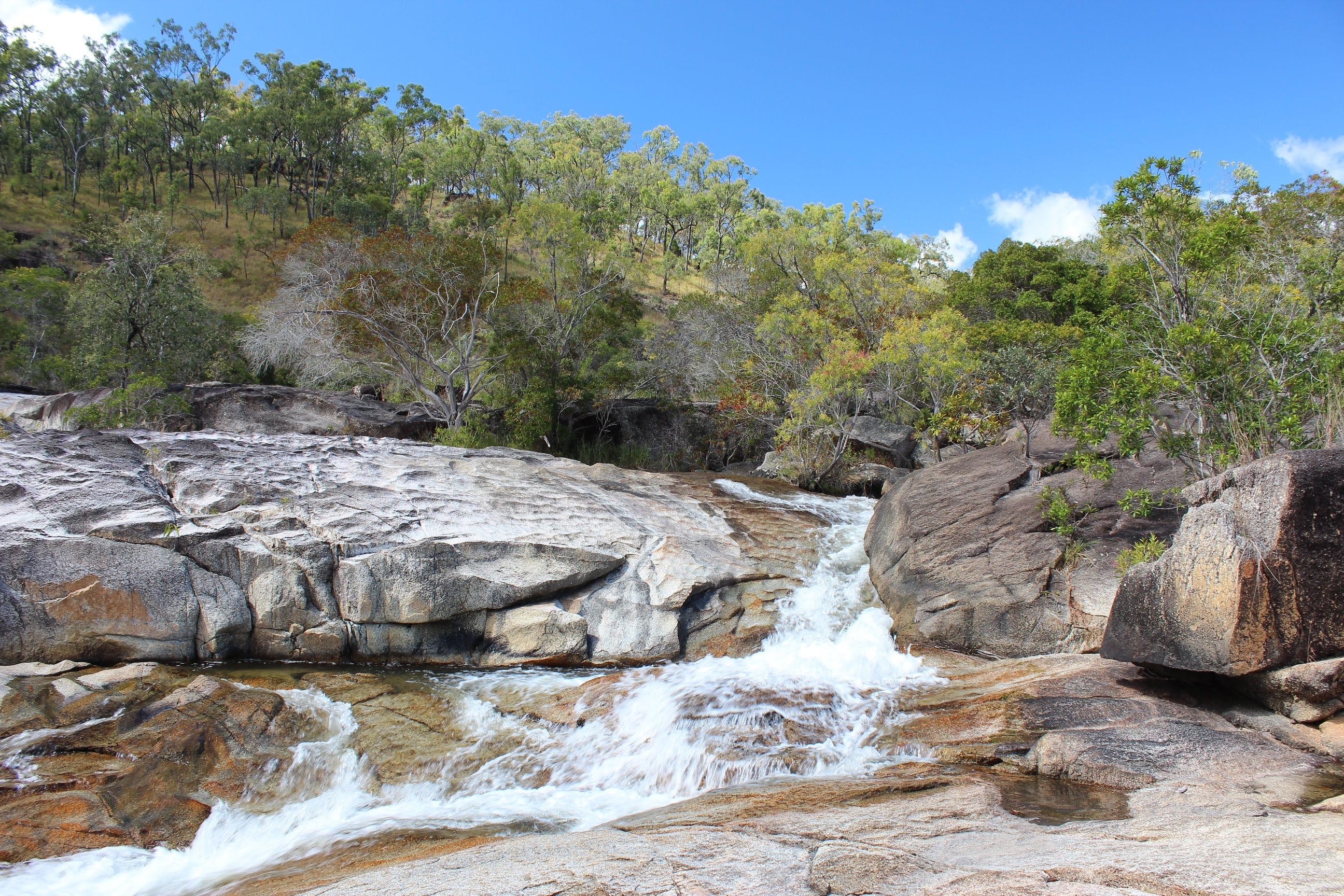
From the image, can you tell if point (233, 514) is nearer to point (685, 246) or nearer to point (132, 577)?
point (132, 577)

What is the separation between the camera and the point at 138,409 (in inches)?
736

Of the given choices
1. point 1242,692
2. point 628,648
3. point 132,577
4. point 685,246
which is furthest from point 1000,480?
point 685,246

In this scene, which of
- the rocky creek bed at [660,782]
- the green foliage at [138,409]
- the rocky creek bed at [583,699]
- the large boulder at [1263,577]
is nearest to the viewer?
the rocky creek bed at [660,782]

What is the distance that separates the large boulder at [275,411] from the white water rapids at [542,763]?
Result: 555 inches

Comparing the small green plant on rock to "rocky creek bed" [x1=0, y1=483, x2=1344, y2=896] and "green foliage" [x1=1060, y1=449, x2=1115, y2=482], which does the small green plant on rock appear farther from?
"rocky creek bed" [x1=0, y1=483, x2=1344, y2=896]

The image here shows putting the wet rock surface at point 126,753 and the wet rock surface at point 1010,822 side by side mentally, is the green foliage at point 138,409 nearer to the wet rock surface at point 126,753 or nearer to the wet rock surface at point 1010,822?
the wet rock surface at point 126,753

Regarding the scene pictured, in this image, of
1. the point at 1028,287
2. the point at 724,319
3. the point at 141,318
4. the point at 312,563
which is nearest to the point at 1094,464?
the point at 312,563

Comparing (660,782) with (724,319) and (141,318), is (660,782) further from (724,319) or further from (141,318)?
(141,318)

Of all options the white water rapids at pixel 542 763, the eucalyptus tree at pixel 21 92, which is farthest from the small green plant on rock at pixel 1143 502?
the eucalyptus tree at pixel 21 92

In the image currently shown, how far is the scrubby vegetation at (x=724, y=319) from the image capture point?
10.5m

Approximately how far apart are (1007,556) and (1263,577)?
419 centimetres

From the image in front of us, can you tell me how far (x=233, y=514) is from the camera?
1075 cm

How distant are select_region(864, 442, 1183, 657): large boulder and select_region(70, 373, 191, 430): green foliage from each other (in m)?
17.7

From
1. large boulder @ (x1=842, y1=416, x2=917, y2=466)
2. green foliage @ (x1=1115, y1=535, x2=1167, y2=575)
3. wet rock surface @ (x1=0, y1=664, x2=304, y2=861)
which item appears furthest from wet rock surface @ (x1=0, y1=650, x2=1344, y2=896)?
large boulder @ (x1=842, y1=416, x2=917, y2=466)
